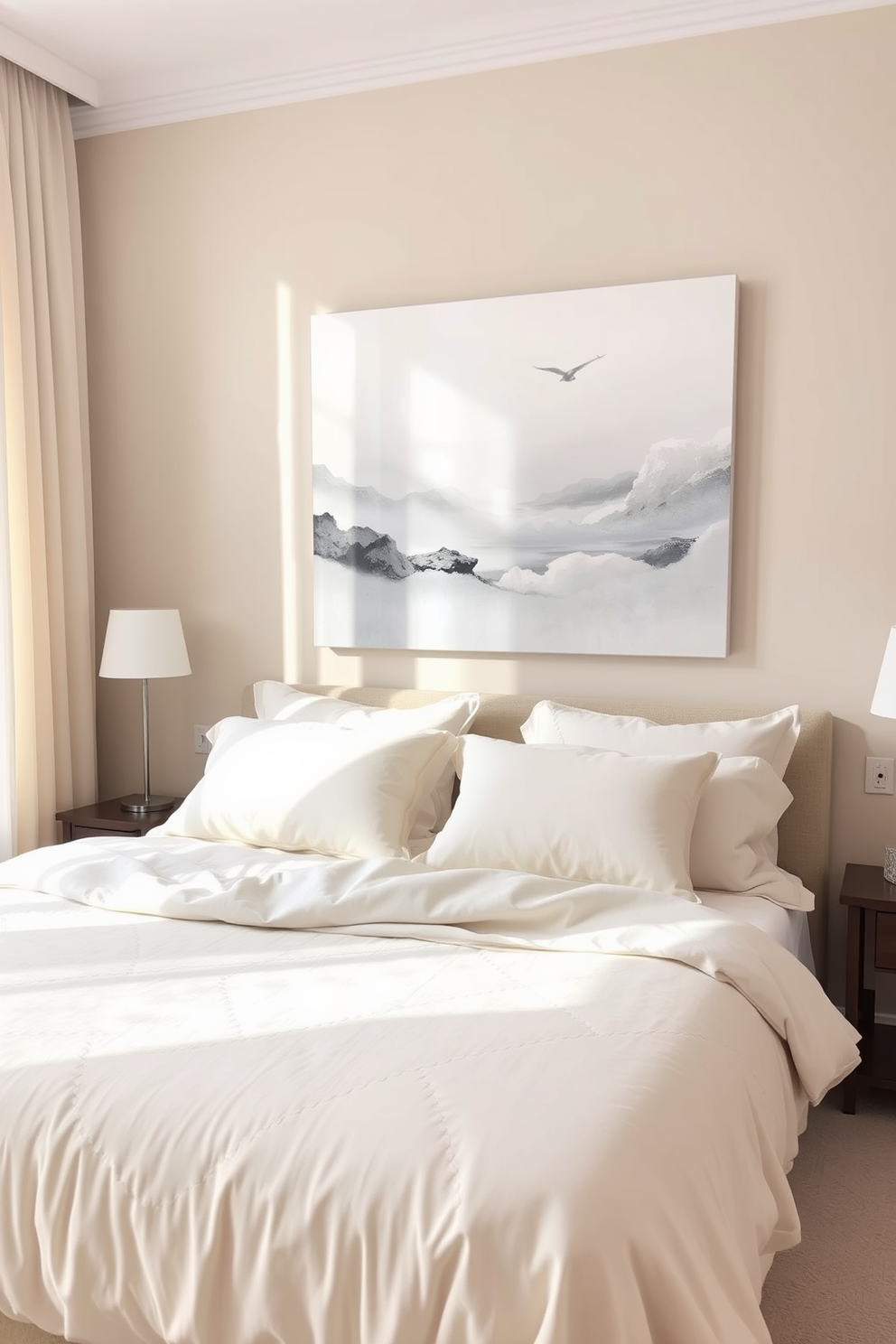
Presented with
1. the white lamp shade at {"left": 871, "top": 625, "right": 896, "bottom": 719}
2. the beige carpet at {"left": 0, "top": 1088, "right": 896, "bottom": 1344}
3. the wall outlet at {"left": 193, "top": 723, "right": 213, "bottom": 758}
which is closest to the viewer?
the beige carpet at {"left": 0, "top": 1088, "right": 896, "bottom": 1344}

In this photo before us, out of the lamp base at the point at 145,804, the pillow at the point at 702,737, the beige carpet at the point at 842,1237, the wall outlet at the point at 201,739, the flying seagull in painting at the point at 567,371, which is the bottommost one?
the beige carpet at the point at 842,1237

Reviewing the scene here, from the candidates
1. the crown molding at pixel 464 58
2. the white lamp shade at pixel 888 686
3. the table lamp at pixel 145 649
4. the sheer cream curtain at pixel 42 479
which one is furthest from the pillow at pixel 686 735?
the crown molding at pixel 464 58

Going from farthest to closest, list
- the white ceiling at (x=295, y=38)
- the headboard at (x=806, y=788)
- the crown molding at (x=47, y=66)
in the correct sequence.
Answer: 1. the crown molding at (x=47, y=66)
2. the white ceiling at (x=295, y=38)
3. the headboard at (x=806, y=788)

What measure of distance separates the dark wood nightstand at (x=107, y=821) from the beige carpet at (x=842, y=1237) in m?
2.10

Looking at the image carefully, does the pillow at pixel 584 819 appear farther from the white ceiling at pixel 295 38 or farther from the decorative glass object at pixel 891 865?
the white ceiling at pixel 295 38

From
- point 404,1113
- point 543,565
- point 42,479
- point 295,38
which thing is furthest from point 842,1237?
point 295,38

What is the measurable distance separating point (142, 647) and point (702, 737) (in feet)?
5.86

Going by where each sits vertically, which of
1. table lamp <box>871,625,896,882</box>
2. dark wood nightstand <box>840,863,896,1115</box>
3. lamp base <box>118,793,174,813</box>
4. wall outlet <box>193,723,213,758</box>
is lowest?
dark wood nightstand <box>840,863,896,1115</box>

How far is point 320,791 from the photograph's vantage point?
2.90m

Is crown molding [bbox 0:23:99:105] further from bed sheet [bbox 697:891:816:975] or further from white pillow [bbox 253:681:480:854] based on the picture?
bed sheet [bbox 697:891:816:975]

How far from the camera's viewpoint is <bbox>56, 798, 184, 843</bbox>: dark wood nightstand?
3492 mm

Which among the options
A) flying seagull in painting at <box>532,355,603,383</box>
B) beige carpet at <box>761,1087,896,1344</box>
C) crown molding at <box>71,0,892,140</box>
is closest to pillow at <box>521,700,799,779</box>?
beige carpet at <box>761,1087,896,1344</box>

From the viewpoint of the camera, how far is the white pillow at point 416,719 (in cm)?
317

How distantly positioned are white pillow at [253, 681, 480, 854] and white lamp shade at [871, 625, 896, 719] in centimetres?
114
